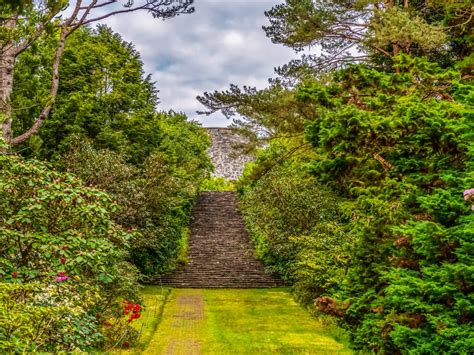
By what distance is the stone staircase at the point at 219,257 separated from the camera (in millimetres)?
19656

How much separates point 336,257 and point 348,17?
264 inches

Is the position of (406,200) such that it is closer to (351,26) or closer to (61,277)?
(61,277)

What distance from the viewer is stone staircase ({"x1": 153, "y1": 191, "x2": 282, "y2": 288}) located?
19.7 metres

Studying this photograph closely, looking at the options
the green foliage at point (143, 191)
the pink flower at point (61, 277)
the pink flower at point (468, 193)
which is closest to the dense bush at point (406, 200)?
the pink flower at point (468, 193)

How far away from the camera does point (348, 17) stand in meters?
13.6

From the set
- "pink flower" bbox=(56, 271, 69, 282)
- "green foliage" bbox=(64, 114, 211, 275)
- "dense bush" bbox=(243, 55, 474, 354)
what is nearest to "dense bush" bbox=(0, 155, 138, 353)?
"pink flower" bbox=(56, 271, 69, 282)

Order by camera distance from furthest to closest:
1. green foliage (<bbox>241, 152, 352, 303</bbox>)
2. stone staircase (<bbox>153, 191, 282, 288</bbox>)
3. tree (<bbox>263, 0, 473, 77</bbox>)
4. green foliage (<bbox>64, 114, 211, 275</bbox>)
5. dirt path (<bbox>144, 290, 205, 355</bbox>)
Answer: stone staircase (<bbox>153, 191, 282, 288</bbox>), green foliage (<bbox>241, 152, 352, 303</bbox>), green foliage (<bbox>64, 114, 211, 275</bbox>), tree (<bbox>263, 0, 473, 77</bbox>), dirt path (<bbox>144, 290, 205, 355</bbox>)

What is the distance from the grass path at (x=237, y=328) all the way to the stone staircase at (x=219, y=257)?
7.71 feet

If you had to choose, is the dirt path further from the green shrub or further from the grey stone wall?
the grey stone wall

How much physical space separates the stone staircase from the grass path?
235cm

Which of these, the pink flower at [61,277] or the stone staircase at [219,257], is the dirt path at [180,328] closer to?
the stone staircase at [219,257]

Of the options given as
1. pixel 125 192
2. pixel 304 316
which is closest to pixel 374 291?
pixel 304 316

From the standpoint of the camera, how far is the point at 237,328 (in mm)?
12047

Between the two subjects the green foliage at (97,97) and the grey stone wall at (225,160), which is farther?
the grey stone wall at (225,160)
